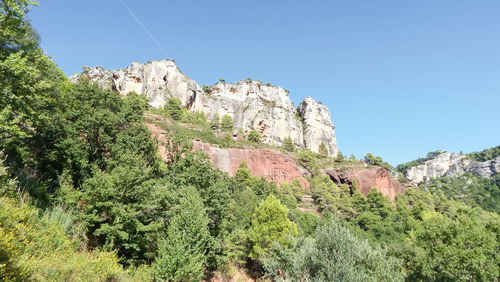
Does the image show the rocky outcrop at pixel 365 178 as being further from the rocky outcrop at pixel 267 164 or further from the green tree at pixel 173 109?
the green tree at pixel 173 109

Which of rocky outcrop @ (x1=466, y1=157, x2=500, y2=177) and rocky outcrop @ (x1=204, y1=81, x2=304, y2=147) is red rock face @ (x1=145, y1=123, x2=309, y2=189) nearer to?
rocky outcrop @ (x1=204, y1=81, x2=304, y2=147)

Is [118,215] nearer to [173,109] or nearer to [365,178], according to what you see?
[173,109]

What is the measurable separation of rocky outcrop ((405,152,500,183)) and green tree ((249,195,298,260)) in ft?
479

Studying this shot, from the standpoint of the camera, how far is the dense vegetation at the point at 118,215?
9758 millimetres

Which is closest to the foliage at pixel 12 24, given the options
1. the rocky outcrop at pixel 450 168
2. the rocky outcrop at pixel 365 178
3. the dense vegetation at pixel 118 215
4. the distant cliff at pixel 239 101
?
the dense vegetation at pixel 118 215

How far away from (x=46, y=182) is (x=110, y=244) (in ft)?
25.1

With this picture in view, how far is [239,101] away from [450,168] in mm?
146609

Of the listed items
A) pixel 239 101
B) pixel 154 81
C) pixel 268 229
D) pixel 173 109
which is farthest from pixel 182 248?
pixel 239 101

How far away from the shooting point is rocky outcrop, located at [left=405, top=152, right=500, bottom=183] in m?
136

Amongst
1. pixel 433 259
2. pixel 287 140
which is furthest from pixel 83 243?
pixel 287 140

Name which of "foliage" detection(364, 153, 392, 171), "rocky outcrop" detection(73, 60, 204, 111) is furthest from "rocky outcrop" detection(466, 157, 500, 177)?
"rocky outcrop" detection(73, 60, 204, 111)

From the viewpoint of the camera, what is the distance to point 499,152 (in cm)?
14412

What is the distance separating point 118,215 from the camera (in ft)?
46.7

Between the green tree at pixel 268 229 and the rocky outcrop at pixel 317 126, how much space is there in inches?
3857
